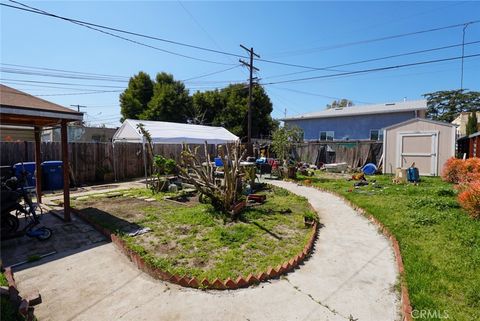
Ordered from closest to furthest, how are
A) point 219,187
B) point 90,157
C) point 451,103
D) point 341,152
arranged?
point 219,187 → point 90,157 → point 341,152 → point 451,103

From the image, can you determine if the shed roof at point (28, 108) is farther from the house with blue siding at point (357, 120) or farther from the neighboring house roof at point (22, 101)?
the house with blue siding at point (357, 120)

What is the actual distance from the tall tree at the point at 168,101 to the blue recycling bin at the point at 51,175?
20.3m

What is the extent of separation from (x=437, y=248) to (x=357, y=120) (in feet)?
62.6

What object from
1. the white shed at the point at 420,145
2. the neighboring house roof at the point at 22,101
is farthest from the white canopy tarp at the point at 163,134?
the white shed at the point at 420,145

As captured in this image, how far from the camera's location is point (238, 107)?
99.3 feet

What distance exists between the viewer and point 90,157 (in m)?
12.0

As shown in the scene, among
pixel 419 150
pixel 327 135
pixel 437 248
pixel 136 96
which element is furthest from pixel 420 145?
pixel 136 96

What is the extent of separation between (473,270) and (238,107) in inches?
1095

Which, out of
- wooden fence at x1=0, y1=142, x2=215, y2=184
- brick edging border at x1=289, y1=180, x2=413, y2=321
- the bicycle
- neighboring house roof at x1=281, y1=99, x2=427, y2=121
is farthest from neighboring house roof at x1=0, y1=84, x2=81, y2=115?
neighboring house roof at x1=281, y1=99, x2=427, y2=121

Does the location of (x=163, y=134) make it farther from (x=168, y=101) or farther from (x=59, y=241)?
(x=168, y=101)

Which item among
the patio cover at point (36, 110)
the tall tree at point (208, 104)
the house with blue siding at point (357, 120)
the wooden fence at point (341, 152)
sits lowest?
the wooden fence at point (341, 152)

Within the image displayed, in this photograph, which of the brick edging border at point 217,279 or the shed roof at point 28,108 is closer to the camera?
the brick edging border at point 217,279

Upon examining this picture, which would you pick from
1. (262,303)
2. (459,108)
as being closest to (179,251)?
(262,303)

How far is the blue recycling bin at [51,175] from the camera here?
10008mm
